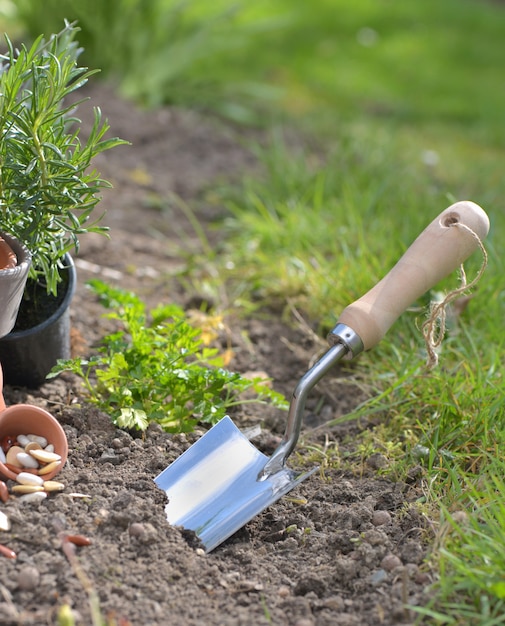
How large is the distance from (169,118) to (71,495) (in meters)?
2.93

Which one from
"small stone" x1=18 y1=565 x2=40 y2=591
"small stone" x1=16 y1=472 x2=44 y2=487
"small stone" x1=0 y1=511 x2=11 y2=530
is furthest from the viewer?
"small stone" x1=16 y1=472 x2=44 y2=487

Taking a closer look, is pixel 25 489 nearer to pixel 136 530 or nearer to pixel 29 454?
pixel 29 454

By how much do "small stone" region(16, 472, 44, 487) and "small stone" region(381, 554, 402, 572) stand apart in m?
0.73

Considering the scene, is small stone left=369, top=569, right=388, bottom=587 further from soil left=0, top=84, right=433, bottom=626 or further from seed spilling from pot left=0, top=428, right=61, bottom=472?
seed spilling from pot left=0, top=428, right=61, bottom=472

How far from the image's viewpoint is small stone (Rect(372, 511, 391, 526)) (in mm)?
1824

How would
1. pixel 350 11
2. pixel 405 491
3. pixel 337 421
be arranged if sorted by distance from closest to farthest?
pixel 405 491, pixel 337 421, pixel 350 11

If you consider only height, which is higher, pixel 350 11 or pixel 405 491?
pixel 405 491

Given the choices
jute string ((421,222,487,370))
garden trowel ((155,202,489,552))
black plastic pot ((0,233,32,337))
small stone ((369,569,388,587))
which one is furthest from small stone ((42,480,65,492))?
jute string ((421,222,487,370))

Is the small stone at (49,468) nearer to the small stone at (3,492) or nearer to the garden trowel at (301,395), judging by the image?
the small stone at (3,492)

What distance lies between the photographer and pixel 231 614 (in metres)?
1.60

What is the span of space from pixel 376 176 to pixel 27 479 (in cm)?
233

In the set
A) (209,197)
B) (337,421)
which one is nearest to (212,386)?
(337,421)

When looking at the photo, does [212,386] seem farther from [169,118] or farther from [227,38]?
[227,38]

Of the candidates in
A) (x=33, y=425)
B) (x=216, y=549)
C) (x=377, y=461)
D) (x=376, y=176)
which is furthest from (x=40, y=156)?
(x=376, y=176)
